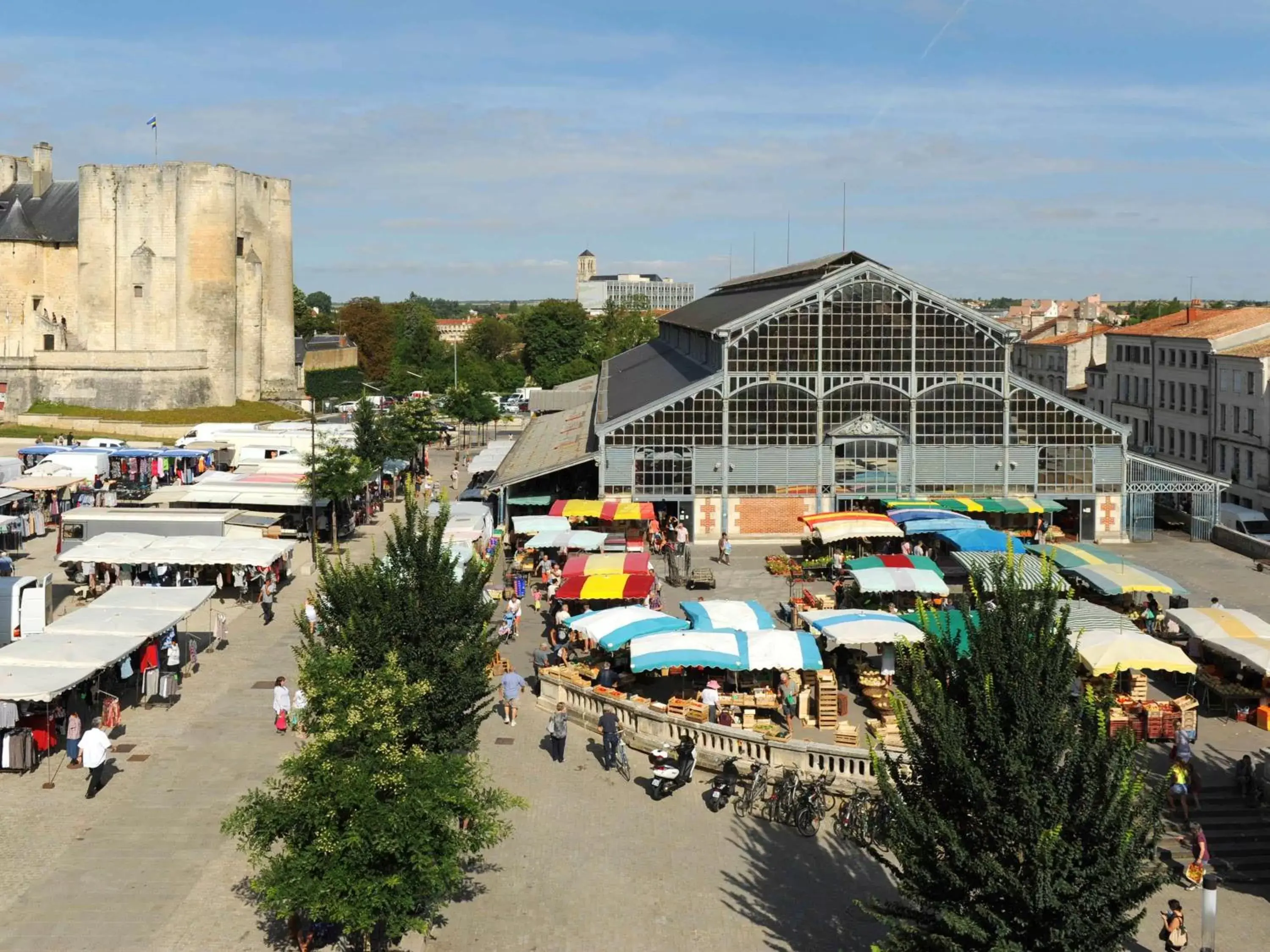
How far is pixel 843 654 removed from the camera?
87.2ft

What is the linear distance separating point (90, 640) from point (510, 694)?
7.24m

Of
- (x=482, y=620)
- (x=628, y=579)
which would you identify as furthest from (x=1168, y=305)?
(x=482, y=620)

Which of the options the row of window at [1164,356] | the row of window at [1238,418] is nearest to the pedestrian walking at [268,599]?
the row of window at [1238,418]

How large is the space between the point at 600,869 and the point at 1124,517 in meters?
29.2

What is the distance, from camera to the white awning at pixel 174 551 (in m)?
32.0

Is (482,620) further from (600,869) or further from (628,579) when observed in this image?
(628,579)

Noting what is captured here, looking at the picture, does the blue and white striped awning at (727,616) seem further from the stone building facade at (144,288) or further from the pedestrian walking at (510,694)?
the stone building facade at (144,288)

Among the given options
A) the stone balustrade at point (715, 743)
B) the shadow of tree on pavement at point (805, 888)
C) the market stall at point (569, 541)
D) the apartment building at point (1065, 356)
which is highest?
the apartment building at point (1065, 356)

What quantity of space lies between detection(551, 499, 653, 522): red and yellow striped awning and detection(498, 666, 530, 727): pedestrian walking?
46.8ft

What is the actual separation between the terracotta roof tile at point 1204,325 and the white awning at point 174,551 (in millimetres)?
41626

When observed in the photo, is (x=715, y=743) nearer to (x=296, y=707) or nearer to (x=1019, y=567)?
(x=296, y=707)

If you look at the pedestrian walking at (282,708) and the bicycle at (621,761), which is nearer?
the bicycle at (621,761)

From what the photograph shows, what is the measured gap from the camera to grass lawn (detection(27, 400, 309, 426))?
72.8 m

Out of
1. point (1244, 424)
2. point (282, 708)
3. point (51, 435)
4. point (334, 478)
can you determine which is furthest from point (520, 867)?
point (51, 435)
